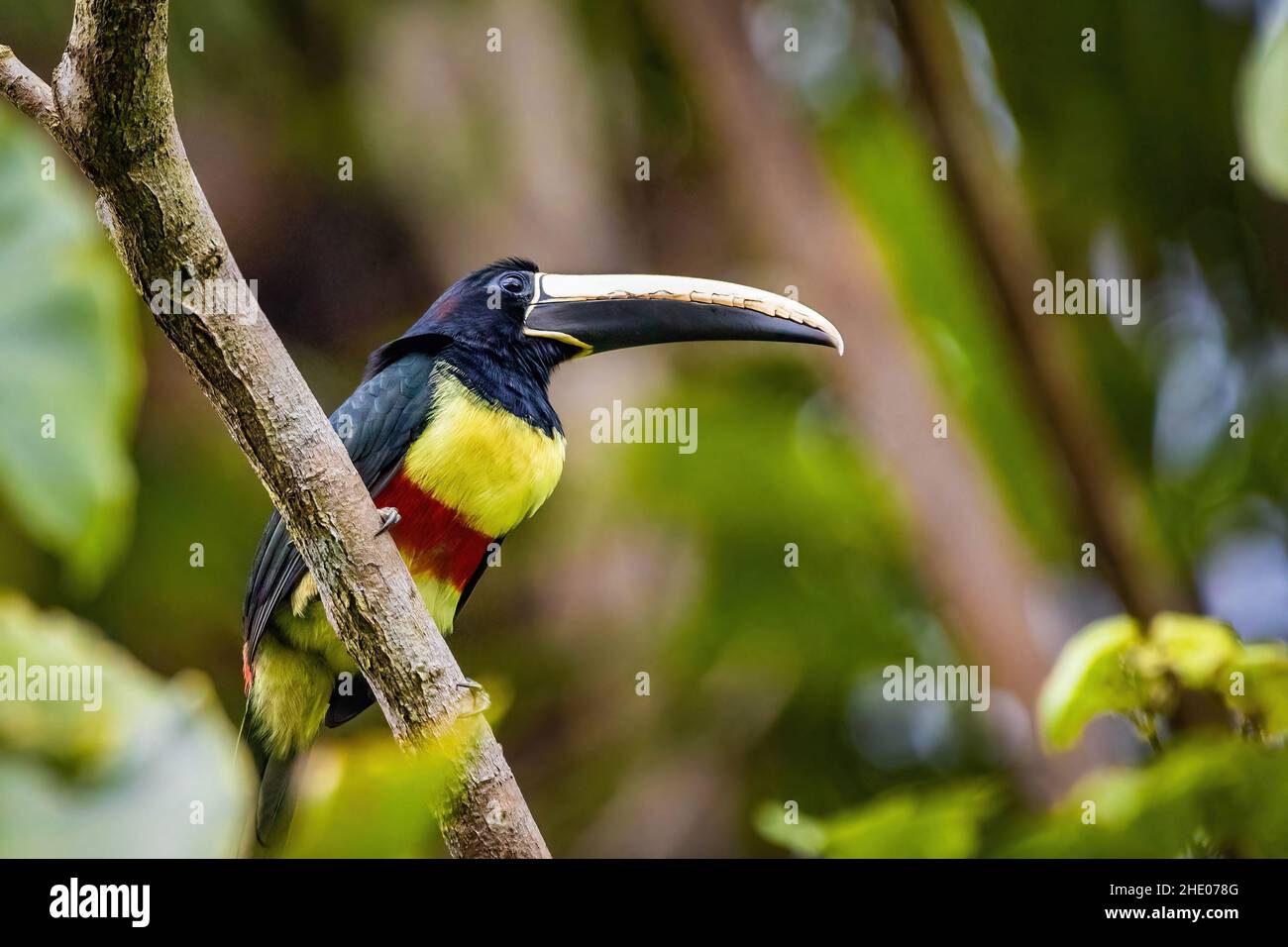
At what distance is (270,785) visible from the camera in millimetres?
3137

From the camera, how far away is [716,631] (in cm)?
511

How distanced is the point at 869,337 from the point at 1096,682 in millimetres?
2825

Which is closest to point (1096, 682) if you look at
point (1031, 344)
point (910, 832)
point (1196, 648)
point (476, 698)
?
point (1196, 648)

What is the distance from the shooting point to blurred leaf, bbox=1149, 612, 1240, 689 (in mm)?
1872

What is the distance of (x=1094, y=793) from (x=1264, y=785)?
31cm

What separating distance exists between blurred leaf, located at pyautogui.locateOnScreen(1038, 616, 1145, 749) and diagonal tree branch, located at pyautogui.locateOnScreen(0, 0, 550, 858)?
898 mm

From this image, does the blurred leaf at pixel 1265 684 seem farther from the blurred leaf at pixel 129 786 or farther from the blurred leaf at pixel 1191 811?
the blurred leaf at pixel 129 786

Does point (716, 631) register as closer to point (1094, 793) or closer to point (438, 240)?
point (438, 240)

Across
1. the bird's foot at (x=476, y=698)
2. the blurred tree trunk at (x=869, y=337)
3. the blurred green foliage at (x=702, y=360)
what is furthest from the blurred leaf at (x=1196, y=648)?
the blurred tree trunk at (x=869, y=337)

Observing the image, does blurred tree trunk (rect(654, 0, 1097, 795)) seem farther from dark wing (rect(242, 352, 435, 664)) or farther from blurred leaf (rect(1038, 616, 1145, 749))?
blurred leaf (rect(1038, 616, 1145, 749))

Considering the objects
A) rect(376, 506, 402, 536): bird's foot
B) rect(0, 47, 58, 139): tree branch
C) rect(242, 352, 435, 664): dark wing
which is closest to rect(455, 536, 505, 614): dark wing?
rect(242, 352, 435, 664): dark wing

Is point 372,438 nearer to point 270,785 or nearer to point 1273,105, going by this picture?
point 270,785

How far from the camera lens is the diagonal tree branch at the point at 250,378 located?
185cm
